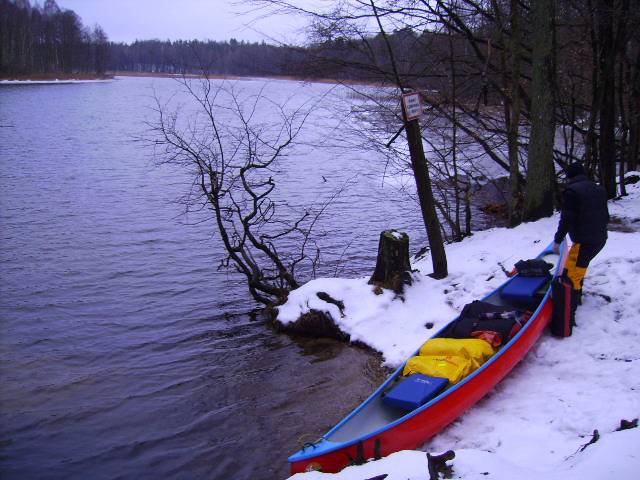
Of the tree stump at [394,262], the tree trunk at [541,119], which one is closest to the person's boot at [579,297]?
the tree stump at [394,262]

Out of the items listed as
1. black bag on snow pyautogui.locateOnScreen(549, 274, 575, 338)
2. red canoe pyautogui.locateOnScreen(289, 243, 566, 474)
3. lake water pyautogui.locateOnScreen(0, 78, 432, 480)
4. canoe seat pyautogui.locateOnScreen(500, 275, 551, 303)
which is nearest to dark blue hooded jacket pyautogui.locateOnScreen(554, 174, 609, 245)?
black bag on snow pyautogui.locateOnScreen(549, 274, 575, 338)

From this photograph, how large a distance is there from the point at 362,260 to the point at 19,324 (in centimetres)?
690

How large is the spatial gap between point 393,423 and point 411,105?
469 centimetres

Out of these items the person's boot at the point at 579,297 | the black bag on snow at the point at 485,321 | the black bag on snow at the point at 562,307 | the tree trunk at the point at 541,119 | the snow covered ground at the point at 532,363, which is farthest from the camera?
A: the tree trunk at the point at 541,119

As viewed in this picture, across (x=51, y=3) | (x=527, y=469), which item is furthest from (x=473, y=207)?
(x=51, y=3)

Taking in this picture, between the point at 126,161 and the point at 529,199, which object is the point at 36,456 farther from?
the point at 126,161

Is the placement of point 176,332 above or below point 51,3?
below

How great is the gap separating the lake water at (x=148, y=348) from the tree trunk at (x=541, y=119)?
3801 mm

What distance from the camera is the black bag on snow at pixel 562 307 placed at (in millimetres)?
6605

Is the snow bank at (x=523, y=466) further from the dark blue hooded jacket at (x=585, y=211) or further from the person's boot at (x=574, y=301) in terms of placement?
the dark blue hooded jacket at (x=585, y=211)

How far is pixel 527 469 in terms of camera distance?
4.30 meters

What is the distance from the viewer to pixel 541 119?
10203mm

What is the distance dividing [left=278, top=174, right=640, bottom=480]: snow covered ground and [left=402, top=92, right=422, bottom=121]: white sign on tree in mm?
2476

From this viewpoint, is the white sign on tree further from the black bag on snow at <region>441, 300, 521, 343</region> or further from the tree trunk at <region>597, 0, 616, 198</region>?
the tree trunk at <region>597, 0, 616, 198</region>
